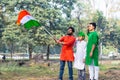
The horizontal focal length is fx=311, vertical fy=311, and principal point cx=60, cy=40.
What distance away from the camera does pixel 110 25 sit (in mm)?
52125

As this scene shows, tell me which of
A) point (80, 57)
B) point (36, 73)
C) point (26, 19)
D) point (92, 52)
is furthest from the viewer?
point (36, 73)

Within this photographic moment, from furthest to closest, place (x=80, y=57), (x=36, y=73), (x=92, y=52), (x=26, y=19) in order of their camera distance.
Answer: (x=36, y=73) < (x=26, y=19) < (x=80, y=57) < (x=92, y=52)

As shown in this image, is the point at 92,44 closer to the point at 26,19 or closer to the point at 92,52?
the point at 92,52

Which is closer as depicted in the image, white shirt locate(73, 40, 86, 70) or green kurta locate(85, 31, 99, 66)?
green kurta locate(85, 31, 99, 66)

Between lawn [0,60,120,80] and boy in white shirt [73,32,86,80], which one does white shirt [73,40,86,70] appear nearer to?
boy in white shirt [73,32,86,80]

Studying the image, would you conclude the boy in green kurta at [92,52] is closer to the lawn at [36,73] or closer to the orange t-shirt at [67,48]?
the orange t-shirt at [67,48]

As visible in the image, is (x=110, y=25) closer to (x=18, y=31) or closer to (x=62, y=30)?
(x=62, y=30)

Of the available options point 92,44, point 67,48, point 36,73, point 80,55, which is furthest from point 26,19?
point 36,73

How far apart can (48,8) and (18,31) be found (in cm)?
425

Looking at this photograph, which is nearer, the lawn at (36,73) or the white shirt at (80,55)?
the white shirt at (80,55)

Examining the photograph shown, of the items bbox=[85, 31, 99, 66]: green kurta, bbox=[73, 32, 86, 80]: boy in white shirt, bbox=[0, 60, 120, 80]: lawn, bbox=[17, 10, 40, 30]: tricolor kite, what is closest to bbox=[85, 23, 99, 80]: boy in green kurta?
bbox=[85, 31, 99, 66]: green kurta

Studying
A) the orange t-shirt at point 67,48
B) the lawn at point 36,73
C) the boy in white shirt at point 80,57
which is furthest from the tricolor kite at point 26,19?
the lawn at point 36,73

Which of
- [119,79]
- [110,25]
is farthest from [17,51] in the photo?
[119,79]

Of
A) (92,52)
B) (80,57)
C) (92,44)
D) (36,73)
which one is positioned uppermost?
(92,44)
